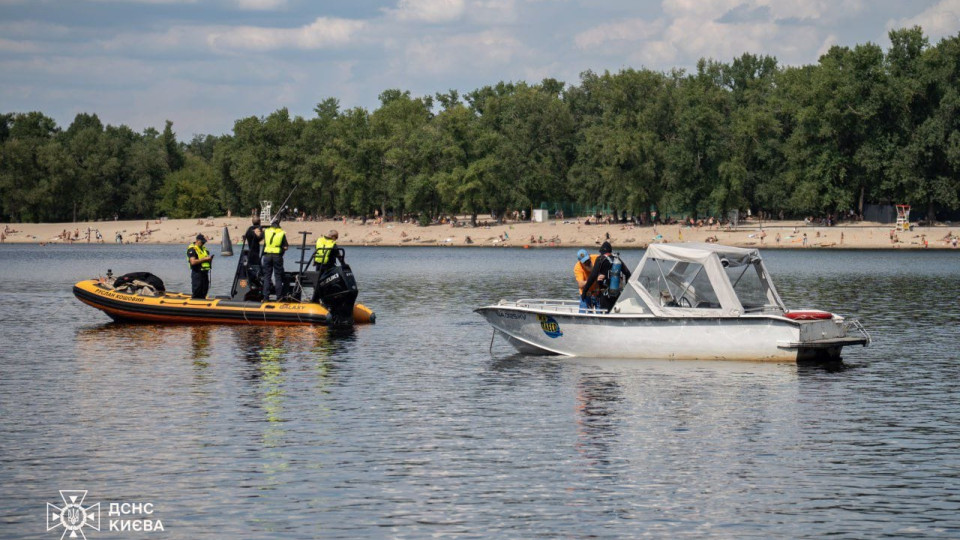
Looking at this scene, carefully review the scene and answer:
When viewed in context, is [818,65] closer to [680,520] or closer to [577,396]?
[577,396]

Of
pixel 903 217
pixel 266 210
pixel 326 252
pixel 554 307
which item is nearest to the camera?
pixel 554 307

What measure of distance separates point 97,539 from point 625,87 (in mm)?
114242

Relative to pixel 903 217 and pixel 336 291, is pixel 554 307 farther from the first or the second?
pixel 903 217

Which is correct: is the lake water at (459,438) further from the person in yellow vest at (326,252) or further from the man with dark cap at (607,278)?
the person in yellow vest at (326,252)

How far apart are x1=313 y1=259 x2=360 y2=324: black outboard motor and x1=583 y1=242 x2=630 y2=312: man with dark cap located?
8771 mm

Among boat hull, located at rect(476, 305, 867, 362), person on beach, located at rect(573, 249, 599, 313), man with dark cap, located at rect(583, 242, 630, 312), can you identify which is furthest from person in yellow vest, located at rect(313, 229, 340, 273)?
man with dark cap, located at rect(583, 242, 630, 312)

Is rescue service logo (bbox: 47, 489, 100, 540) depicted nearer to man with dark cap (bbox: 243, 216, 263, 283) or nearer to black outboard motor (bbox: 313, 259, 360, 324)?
black outboard motor (bbox: 313, 259, 360, 324)

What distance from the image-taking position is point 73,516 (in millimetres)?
14625

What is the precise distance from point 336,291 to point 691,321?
12131 mm

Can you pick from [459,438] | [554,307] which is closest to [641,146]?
[554,307]

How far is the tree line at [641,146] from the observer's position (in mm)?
115125

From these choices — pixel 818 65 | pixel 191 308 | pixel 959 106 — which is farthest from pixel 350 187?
pixel 191 308

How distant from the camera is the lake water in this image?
48.8 feet

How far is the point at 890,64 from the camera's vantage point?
389ft
